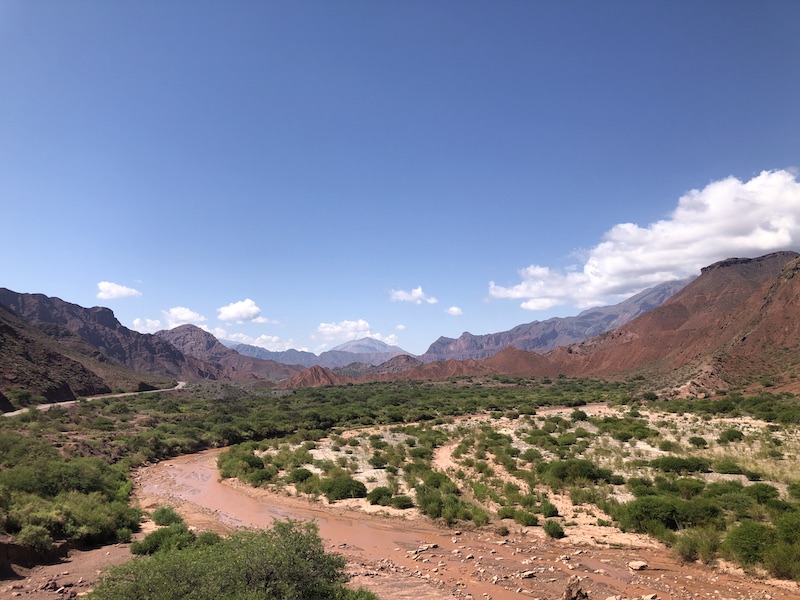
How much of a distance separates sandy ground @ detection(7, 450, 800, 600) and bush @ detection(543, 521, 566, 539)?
10.2 inches

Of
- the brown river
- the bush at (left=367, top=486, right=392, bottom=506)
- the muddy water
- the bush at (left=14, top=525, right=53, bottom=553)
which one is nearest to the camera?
the brown river

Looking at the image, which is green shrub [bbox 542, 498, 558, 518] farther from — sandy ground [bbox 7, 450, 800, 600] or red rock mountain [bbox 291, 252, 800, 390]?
red rock mountain [bbox 291, 252, 800, 390]

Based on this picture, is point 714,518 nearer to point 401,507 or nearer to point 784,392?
point 401,507

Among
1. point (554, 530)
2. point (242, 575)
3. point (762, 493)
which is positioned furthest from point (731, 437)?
point (242, 575)

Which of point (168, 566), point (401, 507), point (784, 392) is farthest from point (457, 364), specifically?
point (168, 566)

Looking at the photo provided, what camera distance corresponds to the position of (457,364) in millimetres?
152625

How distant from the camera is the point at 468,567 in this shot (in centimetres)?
1366

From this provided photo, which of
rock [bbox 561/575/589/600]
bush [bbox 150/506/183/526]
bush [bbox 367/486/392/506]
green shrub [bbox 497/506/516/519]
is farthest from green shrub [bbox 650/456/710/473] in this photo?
bush [bbox 150/506/183/526]

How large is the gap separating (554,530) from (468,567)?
375cm

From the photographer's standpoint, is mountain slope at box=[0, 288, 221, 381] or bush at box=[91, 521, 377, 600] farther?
mountain slope at box=[0, 288, 221, 381]

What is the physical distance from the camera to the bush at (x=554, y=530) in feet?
50.4

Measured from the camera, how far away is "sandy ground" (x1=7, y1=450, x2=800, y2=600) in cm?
1139

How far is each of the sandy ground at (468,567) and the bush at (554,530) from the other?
10.2 inches

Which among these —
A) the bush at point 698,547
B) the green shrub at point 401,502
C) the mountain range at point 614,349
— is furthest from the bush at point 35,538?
the mountain range at point 614,349
